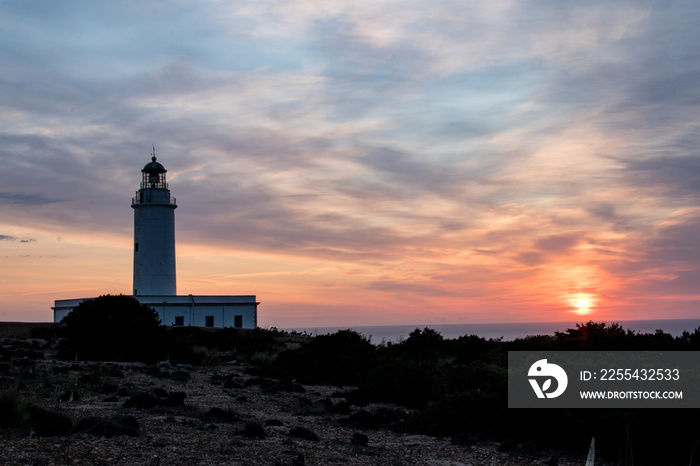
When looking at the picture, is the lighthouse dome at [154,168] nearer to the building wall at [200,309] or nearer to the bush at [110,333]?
the building wall at [200,309]

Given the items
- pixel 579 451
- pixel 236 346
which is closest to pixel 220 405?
pixel 579 451

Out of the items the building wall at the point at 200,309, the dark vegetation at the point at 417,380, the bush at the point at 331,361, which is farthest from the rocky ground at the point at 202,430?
the building wall at the point at 200,309

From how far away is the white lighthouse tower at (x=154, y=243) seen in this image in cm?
4612

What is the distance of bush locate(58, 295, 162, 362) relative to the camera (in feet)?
78.7

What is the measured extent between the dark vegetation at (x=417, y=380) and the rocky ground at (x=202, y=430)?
0.12 metres

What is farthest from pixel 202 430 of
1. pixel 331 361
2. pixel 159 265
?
pixel 159 265

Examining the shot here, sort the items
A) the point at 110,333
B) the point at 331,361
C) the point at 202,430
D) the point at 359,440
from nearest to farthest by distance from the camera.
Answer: the point at 202,430 → the point at 359,440 → the point at 331,361 → the point at 110,333

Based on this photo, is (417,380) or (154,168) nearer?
(417,380)

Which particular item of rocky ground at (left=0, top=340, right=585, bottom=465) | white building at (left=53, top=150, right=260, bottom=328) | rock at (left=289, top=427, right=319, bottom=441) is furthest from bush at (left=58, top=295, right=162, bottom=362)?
white building at (left=53, top=150, right=260, bottom=328)

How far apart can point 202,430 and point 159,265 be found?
119 feet

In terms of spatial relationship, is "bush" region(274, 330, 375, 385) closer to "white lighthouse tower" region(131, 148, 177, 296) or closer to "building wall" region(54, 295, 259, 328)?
"building wall" region(54, 295, 259, 328)

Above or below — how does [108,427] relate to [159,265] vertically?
below

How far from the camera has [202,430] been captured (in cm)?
1145

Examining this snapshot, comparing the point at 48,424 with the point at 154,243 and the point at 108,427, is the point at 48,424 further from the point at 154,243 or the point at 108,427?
the point at 154,243
